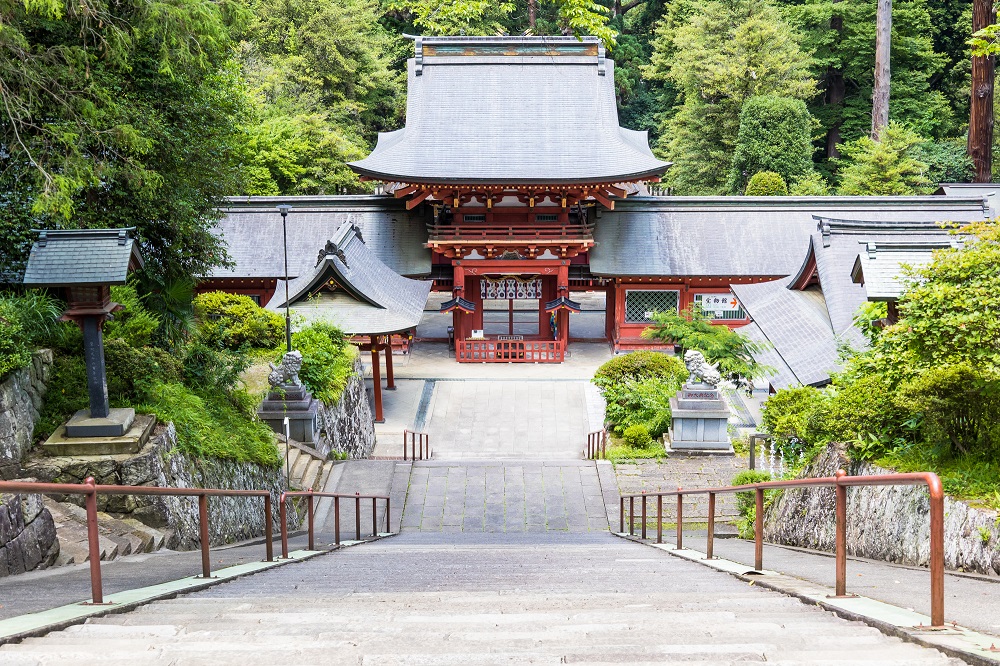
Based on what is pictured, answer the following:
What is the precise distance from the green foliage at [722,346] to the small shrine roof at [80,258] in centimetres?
1172

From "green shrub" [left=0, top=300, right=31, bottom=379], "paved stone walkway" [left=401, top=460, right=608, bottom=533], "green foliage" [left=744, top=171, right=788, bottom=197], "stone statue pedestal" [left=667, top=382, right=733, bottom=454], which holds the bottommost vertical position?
"paved stone walkway" [left=401, top=460, right=608, bottom=533]

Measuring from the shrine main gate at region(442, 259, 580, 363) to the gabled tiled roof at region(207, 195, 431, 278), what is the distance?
1.44 metres

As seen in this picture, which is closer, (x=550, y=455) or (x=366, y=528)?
(x=366, y=528)

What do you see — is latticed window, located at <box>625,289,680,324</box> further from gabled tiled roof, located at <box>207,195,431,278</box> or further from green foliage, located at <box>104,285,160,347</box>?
green foliage, located at <box>104,285,160,347</box>

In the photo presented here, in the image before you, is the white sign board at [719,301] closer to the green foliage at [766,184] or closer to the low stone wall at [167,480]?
the green foliage at [766,184]

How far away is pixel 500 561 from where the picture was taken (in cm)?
768

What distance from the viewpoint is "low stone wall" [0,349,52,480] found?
786 centimetres

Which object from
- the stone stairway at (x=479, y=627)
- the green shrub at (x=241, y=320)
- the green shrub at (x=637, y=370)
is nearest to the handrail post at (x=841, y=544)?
the stone stairway at (x=479, y=627)

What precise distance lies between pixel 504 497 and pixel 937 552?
34.9 feet

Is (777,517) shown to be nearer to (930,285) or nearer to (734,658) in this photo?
(930,285)

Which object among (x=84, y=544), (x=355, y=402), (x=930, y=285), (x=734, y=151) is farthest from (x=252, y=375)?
(x=734, y=151)

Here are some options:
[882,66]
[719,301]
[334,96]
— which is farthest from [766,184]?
[334,96]

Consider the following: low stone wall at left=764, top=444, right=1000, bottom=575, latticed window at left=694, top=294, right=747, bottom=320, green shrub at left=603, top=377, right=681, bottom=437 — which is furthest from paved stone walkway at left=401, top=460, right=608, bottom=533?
latticed window at left=694, top=294, right=747, bottom=320

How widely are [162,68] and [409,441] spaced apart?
9.48 m
